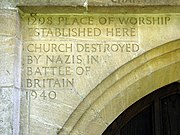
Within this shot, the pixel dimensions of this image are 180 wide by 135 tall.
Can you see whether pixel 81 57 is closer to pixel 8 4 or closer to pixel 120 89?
pixel 120 89

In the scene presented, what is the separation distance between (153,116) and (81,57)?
0.83 meters

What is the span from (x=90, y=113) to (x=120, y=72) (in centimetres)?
33

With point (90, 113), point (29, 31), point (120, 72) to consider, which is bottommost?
point (90, 113)

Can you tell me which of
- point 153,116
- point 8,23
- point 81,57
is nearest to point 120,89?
point 81,57

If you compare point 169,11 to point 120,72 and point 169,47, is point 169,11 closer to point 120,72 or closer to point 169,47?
point 169,47

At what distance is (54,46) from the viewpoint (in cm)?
269

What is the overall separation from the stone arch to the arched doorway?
1.23 ft

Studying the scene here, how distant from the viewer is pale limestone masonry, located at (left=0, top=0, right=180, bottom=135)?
259 cm

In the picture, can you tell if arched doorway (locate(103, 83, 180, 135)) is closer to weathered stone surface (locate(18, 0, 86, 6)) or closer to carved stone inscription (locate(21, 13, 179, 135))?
carved stone inscription (locate(21, 13, 179, 135))

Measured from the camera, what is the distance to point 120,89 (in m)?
2.68

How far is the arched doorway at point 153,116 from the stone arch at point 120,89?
0.37 meters

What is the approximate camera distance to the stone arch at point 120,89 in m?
2.62

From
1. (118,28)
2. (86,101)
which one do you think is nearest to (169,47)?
(118,28)

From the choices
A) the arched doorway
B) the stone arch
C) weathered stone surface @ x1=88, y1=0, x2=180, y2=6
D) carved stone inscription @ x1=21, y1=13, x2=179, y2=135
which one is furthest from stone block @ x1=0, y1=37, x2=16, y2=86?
the arched doorway
